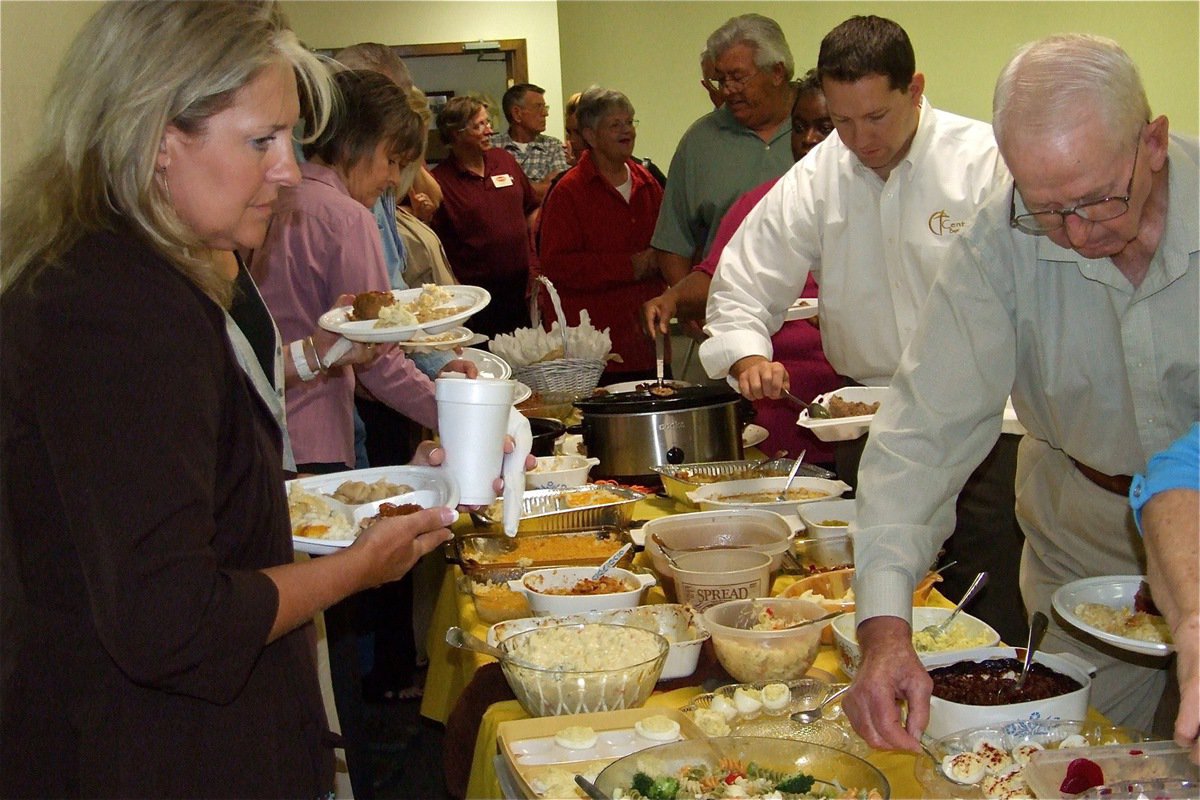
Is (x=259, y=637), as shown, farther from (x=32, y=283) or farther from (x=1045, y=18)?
(x=1045, y=18)

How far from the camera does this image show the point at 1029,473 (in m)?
1.88

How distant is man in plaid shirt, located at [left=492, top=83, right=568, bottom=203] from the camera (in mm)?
5832

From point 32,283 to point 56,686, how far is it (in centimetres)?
40

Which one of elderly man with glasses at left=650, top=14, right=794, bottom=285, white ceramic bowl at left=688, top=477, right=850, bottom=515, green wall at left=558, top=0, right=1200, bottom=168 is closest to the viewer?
white ceramic bowl at left=688, top=477, right=850, bottom=515

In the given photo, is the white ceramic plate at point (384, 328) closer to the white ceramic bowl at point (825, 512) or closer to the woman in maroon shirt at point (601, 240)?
the white ceramic bowl at point (825, 512)

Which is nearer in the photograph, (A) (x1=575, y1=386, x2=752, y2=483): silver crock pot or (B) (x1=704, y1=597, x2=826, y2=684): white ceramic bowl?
(B) (x1=704, y1=597, x2=826, y2=684): white ceramic bowl

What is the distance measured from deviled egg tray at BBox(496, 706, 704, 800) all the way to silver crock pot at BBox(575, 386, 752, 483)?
1.22 m

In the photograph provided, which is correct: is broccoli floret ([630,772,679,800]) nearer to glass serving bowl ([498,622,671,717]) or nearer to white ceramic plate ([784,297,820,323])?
glass serving bowl ([498,622,671,717])

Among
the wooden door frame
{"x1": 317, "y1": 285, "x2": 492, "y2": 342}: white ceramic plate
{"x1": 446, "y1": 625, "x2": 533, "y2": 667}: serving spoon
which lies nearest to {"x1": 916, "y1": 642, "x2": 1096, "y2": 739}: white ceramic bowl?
{"x1": 446, "y1": 625, "x2": 533, "y2": 667}: serving spoon

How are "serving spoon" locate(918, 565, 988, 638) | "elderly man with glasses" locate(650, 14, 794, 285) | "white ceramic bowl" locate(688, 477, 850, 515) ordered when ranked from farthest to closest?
"elderly man with glasses" locate(650, 14, 794, 285) < "white ceramic bowl" locate(688, 477, 850, 515) < "serving spoon" locate(918, 565, 988, 638)

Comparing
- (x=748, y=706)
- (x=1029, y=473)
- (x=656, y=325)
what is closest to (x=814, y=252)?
(x=656, y=325)

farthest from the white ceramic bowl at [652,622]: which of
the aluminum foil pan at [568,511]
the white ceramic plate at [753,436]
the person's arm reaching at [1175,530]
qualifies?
the white ceramic plate at [753,436]

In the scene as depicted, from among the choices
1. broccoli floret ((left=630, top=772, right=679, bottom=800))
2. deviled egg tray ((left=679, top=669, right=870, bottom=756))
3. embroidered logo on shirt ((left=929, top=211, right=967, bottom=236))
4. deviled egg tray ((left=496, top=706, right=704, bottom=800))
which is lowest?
deviled egg tray ((left=679, top=669, right=870, bottom=756))

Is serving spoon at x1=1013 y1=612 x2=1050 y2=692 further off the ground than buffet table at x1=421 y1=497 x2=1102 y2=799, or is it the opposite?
serving spoon at x1=1013 y1=612 x2=1050 y2=692
